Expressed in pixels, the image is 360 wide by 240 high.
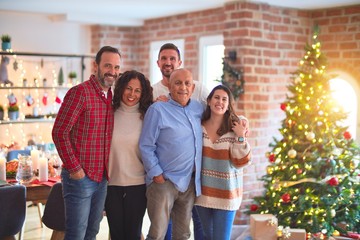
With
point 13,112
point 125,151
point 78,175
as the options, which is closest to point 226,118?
point 125,151

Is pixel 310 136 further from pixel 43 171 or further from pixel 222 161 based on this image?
pixel 43 171

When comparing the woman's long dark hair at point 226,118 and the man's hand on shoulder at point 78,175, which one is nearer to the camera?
the man's hand on shoulder at point 78,175

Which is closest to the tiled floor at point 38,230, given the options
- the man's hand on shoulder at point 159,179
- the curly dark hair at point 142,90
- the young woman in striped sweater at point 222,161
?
the young woman in striped sweater at point 222,161

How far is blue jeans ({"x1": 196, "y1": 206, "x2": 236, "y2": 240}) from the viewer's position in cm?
309

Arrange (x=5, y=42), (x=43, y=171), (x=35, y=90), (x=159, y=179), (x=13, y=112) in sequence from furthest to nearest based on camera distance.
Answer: (x=35, y=90), (x=13, y=112), (x=5, y=42), (x=43, y=171), (x=159, y=179)

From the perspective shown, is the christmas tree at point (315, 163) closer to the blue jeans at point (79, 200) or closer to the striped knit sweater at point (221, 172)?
the striped knit sweater at point (221, 172)

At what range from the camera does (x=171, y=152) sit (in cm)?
293

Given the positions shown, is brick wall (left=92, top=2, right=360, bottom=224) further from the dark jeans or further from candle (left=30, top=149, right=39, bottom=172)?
the dark jeans

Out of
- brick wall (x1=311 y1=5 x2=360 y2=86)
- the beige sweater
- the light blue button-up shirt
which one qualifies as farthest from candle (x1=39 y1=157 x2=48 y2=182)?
brick wall (x1=311 y1=5 x2=360 y2=86)

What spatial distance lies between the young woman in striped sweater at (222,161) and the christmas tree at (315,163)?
1499 mm

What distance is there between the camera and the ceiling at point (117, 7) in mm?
5203

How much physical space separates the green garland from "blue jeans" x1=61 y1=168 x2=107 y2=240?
2.42 metres

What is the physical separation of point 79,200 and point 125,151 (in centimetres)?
38

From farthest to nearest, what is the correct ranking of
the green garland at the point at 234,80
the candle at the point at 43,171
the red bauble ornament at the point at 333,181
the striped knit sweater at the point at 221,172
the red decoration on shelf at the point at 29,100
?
the red decoration on shelf at the point at 29,100 → the green garland at the point at 234,80 → the red bauble ornament at the point at 333,181 → the candle at the point at 43,171 → the striped knit sweater at the point at 221,172
